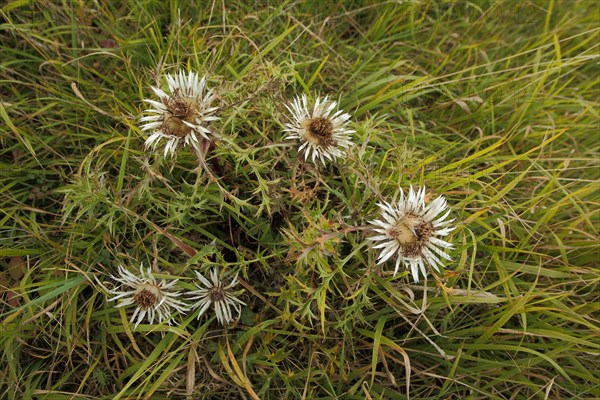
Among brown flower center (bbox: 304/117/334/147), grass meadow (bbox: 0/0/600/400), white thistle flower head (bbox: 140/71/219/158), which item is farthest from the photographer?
grass meadow (bbox: 0/0/600/400)

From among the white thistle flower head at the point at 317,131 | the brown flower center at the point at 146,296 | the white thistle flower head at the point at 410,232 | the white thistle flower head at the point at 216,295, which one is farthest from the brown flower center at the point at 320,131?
the brown flower center at the point at 146,296

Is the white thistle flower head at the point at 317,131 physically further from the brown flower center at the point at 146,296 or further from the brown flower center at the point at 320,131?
the brown flower center at the point at 146,296

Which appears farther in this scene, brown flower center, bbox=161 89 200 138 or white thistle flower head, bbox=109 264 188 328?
white thistle flower head, bbox=109 264 188 328

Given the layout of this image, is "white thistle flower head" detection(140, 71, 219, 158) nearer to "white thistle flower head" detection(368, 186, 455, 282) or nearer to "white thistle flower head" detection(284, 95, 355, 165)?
"white thistle flower head" detection(284, 95, 355, 165)

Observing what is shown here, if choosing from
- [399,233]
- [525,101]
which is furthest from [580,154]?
[399,233]

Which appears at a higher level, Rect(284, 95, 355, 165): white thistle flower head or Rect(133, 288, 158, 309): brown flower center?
Rect(284, 95, 355, 165): white thistle flower head

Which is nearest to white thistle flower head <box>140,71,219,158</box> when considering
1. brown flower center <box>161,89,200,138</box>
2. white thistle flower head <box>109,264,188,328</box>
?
brown flower center <box>161,89,200,138</box>
